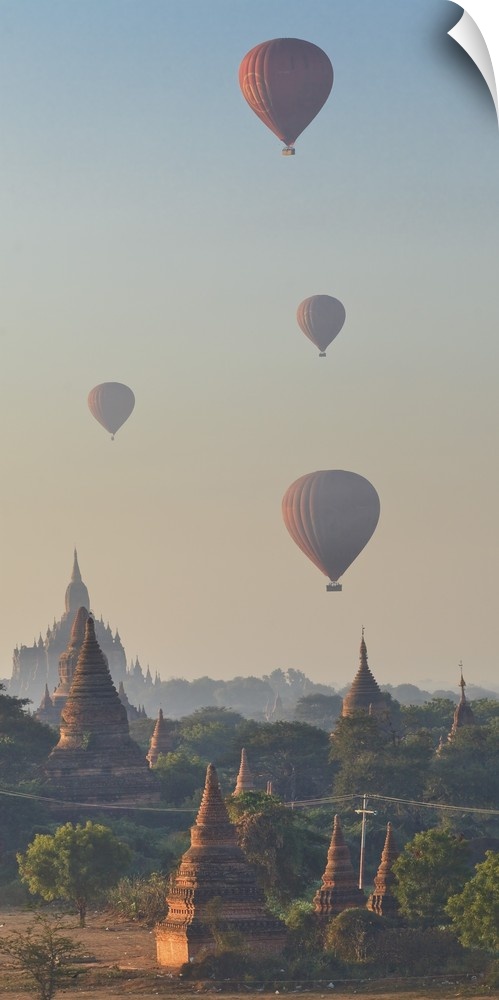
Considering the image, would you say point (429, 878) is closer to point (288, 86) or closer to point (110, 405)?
point (288, 86)

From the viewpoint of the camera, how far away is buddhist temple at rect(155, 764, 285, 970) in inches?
2549

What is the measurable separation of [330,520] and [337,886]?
75.6 meters

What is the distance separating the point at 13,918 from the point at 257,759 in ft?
154

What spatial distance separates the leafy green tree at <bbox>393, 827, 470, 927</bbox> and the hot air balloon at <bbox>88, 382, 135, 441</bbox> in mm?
112966

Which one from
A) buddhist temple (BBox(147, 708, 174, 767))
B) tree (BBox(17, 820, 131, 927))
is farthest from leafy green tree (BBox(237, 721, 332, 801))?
tree (BBox(17, 820, 131, 927))

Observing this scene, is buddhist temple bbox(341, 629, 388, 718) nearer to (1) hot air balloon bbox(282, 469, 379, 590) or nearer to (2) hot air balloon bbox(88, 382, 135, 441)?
(1) hot air balloon bbox(282, 469, 379, 590)

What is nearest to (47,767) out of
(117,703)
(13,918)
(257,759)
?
(117,703)

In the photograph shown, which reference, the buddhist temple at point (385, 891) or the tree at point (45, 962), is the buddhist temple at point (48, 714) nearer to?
the buddhist temple at point (385, 891)

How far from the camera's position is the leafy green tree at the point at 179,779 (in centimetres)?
10725

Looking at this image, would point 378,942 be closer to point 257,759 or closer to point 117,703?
point 117,703

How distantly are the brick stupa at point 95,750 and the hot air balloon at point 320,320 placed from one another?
176ft

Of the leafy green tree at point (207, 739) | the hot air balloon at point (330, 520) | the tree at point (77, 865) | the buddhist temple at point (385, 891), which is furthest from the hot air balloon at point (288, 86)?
the buddhist temple at point (385, 891)

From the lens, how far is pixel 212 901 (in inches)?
2566

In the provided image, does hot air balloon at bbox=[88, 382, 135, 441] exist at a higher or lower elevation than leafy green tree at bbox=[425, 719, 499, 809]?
higher
